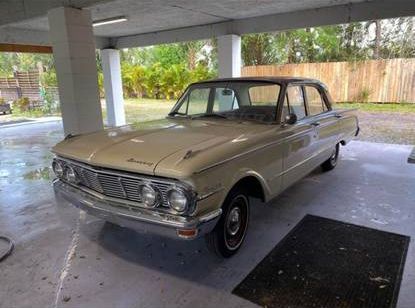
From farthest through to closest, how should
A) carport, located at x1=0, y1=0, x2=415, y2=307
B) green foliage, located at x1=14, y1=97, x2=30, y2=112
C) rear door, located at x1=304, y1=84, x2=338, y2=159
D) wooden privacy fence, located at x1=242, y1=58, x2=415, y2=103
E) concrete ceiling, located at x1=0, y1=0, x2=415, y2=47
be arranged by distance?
green foliage, located at x1=14, y1=97, x2=30, y2=112
wooden privacy fence, located at x1=242, y1=58, x2=415, y2=103
concrete ceiling, located at x1=0, y1=0, x2=415, y2=47
rear door, located at x1=304, y1=84, x2=338, y2=159
carport, located at x1=0, y1=0, x2=415, y2=307

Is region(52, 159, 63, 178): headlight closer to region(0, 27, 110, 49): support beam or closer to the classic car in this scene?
the classic car

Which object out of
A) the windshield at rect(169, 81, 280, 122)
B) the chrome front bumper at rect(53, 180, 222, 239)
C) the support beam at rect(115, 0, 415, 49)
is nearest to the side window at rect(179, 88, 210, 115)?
the windshield at rect(169, 81, 280, 122)

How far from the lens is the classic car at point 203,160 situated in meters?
2.32

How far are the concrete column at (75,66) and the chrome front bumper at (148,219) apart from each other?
13.1 feet

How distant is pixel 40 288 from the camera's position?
256cm

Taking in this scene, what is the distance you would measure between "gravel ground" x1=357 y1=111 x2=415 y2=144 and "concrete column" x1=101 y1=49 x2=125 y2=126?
333 inches

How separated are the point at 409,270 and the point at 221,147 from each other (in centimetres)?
190

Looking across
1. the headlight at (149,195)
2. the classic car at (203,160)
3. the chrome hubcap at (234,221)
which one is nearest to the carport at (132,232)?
the chrome hubcap at (234,221)

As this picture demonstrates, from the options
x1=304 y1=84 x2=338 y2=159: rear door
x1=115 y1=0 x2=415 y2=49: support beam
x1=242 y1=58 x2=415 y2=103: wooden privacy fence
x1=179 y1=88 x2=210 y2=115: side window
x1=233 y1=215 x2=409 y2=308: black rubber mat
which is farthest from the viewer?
x1=242 y1=58 x2=415 y2=103: wooden privacy fence

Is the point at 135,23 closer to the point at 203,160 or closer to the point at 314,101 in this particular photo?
the point at 314,101

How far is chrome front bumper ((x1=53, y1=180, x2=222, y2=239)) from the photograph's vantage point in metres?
2.28

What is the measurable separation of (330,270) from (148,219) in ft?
5.25

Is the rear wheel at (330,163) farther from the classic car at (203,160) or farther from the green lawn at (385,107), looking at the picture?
the green lawn at (385,107)

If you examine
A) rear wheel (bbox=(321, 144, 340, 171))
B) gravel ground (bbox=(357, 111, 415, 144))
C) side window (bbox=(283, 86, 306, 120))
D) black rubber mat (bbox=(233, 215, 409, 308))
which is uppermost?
side window (bbox=(283, 86, 306, 120))
